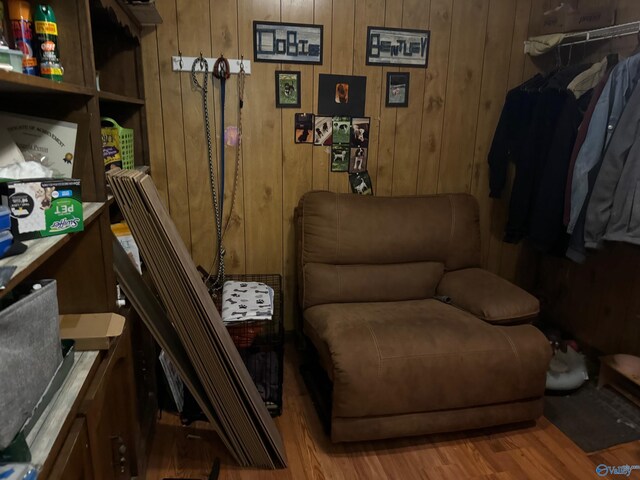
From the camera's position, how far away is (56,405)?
105 cm

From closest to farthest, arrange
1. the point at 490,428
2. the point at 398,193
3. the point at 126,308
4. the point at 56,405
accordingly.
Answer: the point at 56,405
the point at 126,308
the point at 490,428
the point at 398,193

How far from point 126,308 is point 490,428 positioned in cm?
170

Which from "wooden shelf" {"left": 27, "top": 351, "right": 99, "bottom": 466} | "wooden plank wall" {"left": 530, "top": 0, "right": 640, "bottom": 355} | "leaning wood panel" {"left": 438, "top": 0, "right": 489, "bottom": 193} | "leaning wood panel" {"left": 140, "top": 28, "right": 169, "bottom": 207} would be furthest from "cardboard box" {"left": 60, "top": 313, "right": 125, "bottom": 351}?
"wooden plank wall" {"left": 530, "top": 0, "right": 640, "bottom": 355}

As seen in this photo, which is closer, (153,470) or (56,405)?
(56,405)

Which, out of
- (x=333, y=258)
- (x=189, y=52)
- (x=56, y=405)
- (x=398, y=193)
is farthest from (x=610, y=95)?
(x=56, y=405)

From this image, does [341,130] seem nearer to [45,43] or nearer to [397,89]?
[397,89]

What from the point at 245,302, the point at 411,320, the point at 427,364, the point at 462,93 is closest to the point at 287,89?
the point at 462,93

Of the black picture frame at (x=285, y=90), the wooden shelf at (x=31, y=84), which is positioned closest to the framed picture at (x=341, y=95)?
the black picture frame at (x=285, y=90)

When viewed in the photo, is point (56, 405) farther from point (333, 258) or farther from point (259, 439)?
point (333, 258)

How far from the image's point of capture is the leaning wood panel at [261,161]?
2.44 m

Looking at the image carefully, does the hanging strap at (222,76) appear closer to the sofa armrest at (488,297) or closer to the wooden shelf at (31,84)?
the wooden shelf at (31,84)

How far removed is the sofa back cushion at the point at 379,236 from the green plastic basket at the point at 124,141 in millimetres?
899

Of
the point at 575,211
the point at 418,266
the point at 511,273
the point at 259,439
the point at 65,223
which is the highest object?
the point at 65,223

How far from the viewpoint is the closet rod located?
2203 mm
